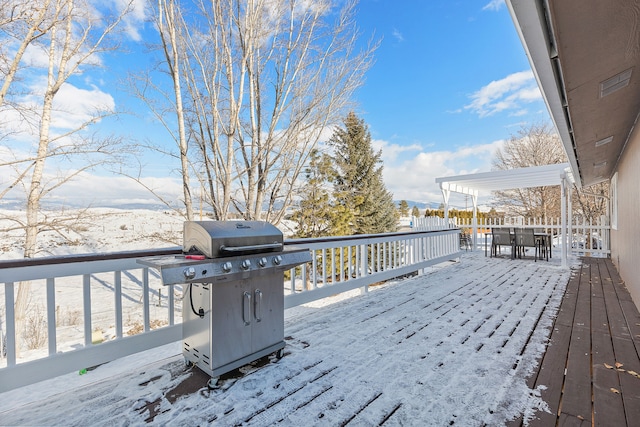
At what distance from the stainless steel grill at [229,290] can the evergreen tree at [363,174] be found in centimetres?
1243

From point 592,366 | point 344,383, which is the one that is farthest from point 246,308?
point 592,366

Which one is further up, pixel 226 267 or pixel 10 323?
pixel 226 267

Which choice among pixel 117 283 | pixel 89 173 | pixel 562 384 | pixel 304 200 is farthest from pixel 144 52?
pixel 562 384

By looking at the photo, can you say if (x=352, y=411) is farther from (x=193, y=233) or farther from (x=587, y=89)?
(x=587, y=89)

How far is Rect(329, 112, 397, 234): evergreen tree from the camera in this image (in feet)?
49.1

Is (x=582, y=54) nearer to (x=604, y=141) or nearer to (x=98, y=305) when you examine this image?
(x=604, y=141)

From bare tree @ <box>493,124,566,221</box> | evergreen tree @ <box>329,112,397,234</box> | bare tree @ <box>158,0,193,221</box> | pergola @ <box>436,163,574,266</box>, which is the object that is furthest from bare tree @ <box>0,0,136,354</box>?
bare tree @ <box>493,124,566,221</box>

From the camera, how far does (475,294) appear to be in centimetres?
453

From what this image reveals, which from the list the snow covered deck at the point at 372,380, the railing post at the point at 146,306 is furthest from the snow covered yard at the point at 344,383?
the railing post at the point at 146,306

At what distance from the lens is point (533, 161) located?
1677cm

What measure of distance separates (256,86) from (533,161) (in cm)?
1576

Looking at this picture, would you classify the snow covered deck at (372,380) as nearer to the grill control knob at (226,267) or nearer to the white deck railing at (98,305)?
the white deck railing at (98,305)

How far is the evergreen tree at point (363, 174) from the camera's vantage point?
49.1 feet

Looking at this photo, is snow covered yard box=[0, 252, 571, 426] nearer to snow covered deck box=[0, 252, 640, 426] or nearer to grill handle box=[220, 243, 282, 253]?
snow covered deck box=[0, 252, 640, 426]
